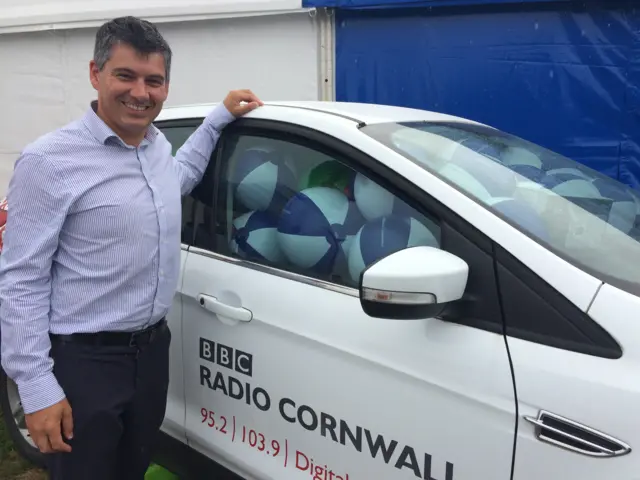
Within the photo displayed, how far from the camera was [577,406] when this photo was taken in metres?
1.34

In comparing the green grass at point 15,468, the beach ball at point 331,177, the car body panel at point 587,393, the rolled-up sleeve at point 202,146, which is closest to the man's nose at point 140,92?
the rolled-up sleeve at point 202,146

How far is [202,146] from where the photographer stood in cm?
226

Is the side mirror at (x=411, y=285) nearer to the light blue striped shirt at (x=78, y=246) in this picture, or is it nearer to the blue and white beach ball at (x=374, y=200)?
the blue and white beach ball at (x=374, y=200)

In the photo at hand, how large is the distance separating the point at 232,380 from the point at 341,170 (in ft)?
2.41

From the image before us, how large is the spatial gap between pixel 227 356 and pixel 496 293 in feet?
2.99

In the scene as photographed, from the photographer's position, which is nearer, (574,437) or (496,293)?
(574,437)

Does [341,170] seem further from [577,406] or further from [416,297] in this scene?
[577,406]

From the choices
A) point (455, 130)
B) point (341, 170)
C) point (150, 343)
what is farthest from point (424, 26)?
point (150, 343)

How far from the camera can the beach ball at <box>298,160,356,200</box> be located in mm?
1910

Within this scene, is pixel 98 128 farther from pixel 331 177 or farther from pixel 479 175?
pixel 479 175

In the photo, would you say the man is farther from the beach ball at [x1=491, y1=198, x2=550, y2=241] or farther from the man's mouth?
the beach ball at [x1=491, y1=198, x2=550, y2=241]

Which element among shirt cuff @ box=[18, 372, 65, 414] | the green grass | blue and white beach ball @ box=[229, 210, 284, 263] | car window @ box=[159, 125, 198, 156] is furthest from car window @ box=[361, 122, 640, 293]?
the green grass

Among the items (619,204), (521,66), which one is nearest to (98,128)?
(619,204)

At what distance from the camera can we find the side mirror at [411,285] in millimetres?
1445
